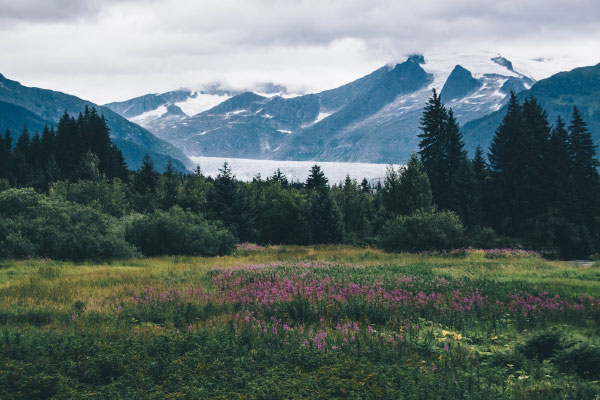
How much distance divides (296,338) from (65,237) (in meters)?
21.2

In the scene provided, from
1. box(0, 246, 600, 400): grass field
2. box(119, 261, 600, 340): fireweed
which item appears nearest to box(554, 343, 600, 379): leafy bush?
box(0, 246, 600, 400): grass field

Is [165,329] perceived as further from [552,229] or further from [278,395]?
[552,229]

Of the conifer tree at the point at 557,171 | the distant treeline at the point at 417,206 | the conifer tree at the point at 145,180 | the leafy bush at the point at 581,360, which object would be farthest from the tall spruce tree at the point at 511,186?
the conifer tree at the point at 145,180

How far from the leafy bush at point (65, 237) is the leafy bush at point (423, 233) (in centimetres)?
1953

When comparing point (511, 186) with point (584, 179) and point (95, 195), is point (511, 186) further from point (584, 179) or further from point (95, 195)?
point (95, 195)

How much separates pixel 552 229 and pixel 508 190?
27.7 feet

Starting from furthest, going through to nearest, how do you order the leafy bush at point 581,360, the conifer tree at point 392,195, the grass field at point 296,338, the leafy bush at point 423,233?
the conifer tree at point 392,195 < the leafy bush at point 423,233 < the leafy bush at point 581,360 < the grass field at point 296,338

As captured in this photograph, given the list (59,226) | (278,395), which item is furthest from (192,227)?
(278,395)

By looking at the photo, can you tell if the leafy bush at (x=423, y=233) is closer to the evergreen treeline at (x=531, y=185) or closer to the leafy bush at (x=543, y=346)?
the evergreen treeline at (x=531, y=185)

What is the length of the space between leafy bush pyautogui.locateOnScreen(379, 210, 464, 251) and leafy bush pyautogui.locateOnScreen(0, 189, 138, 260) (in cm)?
1953

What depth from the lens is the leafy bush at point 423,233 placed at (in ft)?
115

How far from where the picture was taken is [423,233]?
1377 inches

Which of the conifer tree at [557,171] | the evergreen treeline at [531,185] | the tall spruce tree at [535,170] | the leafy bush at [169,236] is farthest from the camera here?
the tall spruce tree at [535,170]

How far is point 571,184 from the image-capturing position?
45.8m
